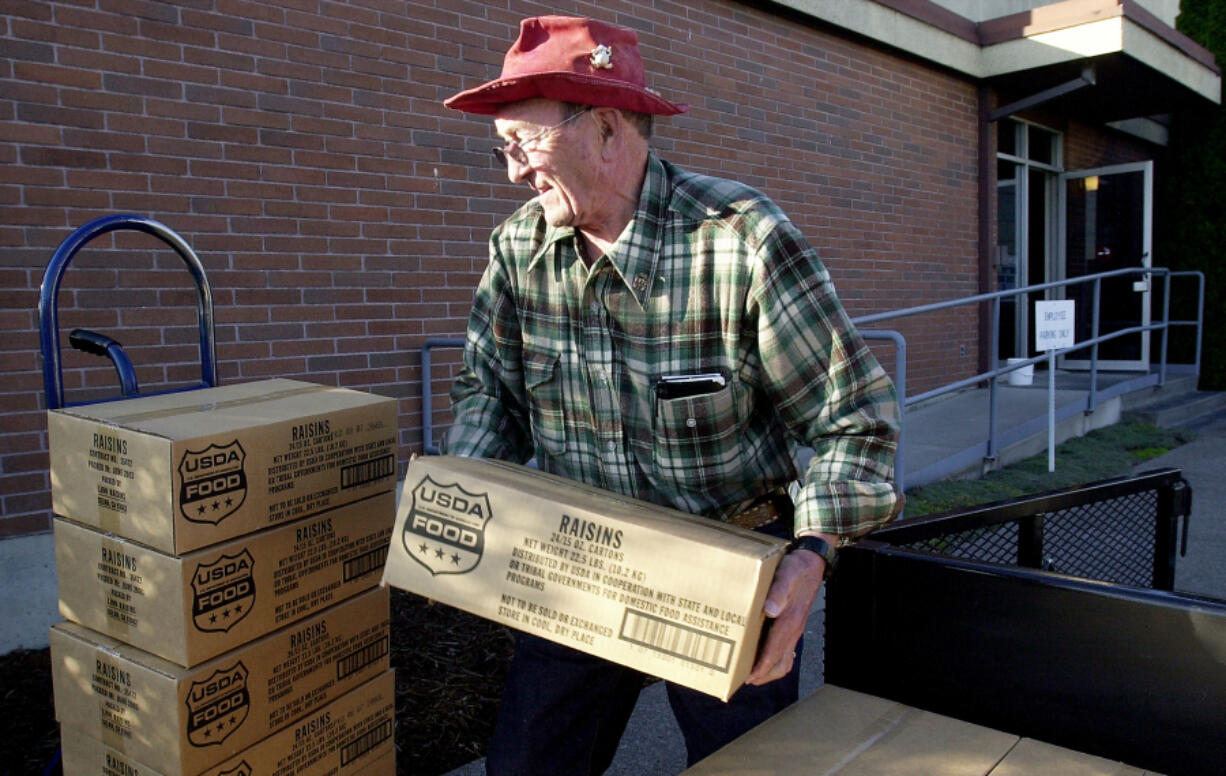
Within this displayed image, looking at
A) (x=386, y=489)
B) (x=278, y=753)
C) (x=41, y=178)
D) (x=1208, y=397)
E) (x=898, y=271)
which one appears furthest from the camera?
(x=1208, y=397)

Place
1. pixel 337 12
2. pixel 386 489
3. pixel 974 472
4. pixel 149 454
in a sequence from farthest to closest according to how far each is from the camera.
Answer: pixel 974 472 → pixel 337 12 → pixel 386 489 → pixel 149 454

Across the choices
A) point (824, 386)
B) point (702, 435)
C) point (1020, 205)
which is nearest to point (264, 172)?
point (702, 435)

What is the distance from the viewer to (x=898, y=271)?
8.16 metres

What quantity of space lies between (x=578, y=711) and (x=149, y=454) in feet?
2.95

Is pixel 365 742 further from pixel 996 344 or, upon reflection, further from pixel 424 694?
pixel 996 344

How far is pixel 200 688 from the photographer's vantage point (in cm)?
152

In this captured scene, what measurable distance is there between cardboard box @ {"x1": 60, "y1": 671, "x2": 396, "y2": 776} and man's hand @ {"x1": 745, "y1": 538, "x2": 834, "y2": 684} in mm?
908

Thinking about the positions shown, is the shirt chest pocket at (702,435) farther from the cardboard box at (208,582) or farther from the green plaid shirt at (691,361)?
the cardboard box at (208,582)

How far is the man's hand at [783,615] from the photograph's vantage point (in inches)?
50.8

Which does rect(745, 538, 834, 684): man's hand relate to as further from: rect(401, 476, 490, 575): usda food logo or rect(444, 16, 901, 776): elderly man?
rect(401, 476, 490, 575): usda food logo

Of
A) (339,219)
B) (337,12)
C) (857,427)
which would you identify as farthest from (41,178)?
(857,427)

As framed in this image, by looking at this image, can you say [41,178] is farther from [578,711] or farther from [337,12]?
[578,711]

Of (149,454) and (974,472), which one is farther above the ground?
(149,454)

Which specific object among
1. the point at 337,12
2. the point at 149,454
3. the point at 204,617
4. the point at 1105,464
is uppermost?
the point at 337,12
